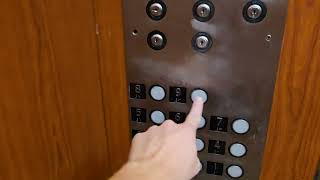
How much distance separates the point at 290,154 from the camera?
571mm

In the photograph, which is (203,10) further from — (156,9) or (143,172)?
(143,172)

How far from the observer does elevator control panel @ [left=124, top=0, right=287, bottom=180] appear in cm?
50

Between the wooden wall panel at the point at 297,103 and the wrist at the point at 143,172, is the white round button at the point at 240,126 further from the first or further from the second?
the wrist at the point at 143,172

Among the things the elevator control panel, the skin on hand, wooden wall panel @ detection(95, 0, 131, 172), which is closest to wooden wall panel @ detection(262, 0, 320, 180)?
the elevator control panel

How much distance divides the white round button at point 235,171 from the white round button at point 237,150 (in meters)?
0.02

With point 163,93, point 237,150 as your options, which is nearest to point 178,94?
point 163,93

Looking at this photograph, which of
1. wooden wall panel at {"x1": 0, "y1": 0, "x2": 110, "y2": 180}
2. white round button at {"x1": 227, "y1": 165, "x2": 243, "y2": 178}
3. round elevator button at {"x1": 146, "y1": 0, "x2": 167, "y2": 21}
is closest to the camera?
wooden wall panel at {"x1": 0, "y1": 0, "x2": 110, "y2": 180}

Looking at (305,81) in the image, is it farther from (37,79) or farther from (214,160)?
(37,79)

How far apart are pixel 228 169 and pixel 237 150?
0.13ft

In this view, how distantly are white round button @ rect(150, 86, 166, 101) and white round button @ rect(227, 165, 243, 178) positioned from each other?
16 cm

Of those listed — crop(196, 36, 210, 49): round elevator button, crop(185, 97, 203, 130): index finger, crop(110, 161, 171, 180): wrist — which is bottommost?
crop(110, 161, 171, 180): wrist

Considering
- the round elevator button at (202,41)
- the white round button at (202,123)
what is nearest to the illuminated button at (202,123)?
the white round button at (202,123)

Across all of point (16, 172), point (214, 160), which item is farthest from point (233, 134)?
point (16, 172)

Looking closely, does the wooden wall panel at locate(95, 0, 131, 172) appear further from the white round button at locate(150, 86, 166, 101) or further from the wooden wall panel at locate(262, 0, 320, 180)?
the wooden wall panel at locate(262, 0, 320, 180)
